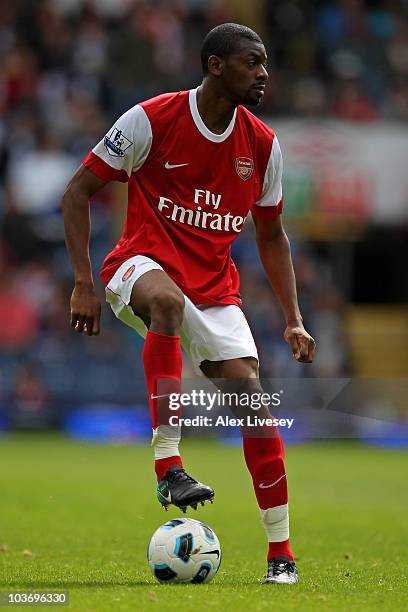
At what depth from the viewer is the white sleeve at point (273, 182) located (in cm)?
677

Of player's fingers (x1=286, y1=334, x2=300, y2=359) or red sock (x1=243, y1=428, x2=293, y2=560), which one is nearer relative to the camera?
red sock (x1=243, y1=428, x2=293, y2=560)

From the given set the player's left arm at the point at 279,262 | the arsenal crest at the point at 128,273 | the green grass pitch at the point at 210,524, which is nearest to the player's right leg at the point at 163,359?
the arsenal crest at the point at 128,273

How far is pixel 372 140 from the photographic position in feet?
66.5

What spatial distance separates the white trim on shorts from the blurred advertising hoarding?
1329 centimetres

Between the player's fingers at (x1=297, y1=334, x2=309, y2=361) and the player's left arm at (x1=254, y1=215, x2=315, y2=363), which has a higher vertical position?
the player's left arm at (x1=254, y1=215, x2=315, y2=363)

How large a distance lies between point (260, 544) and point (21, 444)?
27.9 feet

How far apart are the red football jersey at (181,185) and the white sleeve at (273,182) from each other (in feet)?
0.46

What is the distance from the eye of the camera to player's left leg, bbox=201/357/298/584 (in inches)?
247

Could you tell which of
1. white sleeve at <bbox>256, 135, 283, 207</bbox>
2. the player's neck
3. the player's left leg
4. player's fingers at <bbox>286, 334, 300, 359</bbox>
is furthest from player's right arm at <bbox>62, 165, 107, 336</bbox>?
player's fingers at <bbox>286, 334, 300, 359</bbox>

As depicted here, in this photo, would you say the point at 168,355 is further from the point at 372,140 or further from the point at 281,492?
the point at 372,140

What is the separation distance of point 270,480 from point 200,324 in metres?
0.83

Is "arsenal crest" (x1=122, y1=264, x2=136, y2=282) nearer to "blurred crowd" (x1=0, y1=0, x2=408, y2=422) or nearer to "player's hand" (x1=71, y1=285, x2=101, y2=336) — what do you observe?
"player's hand" (x1=71, y1=285, x2=101, y2=336)

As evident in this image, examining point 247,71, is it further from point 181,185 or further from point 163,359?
point 163,359

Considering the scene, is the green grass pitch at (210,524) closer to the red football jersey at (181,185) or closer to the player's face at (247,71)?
the red football jersey at (181,185)
